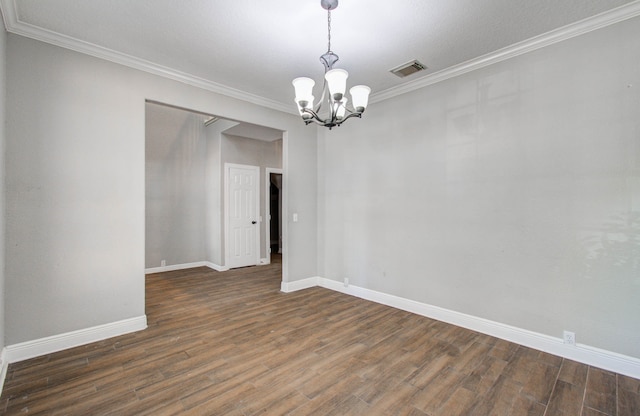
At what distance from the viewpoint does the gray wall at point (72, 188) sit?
2.51 m

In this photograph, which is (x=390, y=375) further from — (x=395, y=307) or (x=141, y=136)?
(x=141, y=136)

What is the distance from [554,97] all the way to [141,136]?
417cm

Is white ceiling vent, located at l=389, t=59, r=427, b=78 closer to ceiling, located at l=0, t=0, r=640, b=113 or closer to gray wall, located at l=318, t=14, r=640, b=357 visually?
ceiling, located at l=0, t=0, r=640, b=113

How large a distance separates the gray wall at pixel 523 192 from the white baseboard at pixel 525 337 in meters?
0.07

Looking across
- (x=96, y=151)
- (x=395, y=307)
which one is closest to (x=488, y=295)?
(x=395, y=307)

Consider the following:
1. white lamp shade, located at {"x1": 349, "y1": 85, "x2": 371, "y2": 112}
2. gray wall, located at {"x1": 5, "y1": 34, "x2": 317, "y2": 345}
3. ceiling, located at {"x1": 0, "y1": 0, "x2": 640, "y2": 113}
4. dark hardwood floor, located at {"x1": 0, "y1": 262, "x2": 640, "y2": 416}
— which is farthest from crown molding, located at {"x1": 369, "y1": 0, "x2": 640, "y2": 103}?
gray wall, located at {"x1": 5, "y1": 34, "x2": 317, "y2": 345}

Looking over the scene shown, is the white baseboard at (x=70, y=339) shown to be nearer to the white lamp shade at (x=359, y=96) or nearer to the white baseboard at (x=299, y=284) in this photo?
the white baseboard at (x=299, y=284)

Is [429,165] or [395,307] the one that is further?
[395,307]

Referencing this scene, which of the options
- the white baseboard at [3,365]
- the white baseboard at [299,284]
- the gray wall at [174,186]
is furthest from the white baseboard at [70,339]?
the gray wall at [174,186]

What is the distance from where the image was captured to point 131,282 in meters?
3.05

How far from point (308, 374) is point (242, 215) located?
457 cm

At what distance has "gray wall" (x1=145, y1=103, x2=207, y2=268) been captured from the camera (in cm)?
589

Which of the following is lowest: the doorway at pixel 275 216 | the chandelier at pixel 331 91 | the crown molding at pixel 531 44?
the doorway at pixel 275 216

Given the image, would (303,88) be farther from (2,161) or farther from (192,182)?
(192,182)
